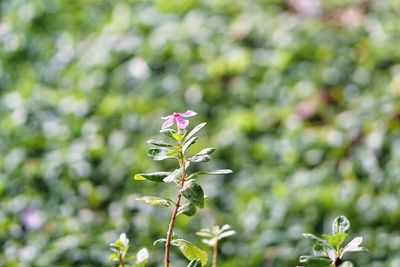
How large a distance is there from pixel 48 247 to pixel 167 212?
0.45 metres

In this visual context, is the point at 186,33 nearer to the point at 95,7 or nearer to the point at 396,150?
the point at 95,7

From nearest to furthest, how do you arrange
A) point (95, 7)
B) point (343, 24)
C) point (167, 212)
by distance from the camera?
point (167, 212) → point (343, 24) → point (95, 7)

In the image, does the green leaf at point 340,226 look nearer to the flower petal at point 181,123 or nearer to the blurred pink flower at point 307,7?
the flower petal at point 181,123

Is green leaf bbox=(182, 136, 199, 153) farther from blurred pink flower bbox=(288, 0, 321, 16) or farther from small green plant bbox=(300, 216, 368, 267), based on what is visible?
blurred pink flower bbox=(288, 0, 321, 16)

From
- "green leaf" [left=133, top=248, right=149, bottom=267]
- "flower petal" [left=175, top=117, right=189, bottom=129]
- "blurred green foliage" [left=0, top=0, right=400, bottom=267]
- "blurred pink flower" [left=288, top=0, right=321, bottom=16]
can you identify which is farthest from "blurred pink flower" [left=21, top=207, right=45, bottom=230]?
"blurred pink flower" [left=288, top=0, right=321, bottom=16]

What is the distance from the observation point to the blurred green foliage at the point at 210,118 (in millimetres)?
2594

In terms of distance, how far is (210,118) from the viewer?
318cm

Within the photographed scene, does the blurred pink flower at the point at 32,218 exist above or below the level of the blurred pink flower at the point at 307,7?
below

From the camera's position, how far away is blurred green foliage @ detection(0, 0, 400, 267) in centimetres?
259

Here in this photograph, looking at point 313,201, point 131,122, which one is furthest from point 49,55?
point 313,201

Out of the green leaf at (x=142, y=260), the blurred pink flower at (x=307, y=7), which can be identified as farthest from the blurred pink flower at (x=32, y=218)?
the blurred pink flower at (x=307, y=7)

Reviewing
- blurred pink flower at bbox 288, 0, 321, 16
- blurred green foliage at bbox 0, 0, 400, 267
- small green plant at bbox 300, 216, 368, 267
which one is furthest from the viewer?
blurred pink flower at bbox 288, 0, 321, 16

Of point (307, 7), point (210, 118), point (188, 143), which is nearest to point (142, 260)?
point (188, 143)

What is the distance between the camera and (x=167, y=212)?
8.78 feet
